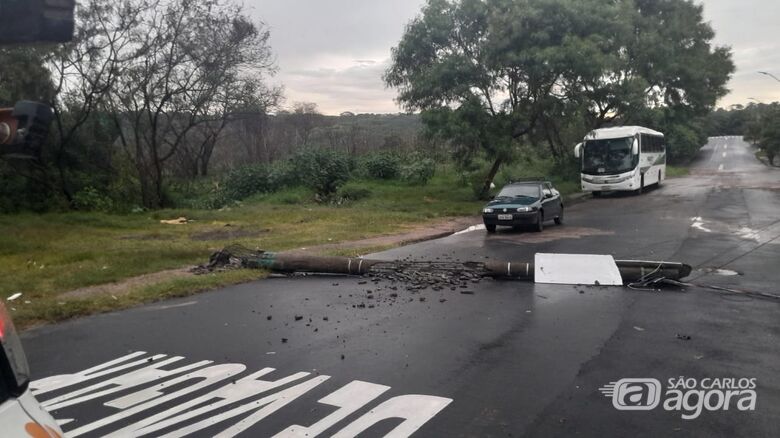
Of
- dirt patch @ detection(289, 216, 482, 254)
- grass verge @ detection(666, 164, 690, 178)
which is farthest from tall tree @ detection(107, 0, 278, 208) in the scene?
grass verge @ detection(666, 164, 690, 178)

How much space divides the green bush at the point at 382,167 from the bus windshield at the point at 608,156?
32.8 feet

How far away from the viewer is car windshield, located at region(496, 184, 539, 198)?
18.9 meters

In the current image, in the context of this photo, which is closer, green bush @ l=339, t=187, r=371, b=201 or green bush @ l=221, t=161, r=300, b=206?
green bush @ l=339, t=187, r=371, b=201

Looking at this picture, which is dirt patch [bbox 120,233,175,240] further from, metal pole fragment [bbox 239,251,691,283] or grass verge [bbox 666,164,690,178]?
grass verge [bbox 666,164,690,178]

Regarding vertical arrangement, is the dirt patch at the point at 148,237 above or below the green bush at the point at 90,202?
below

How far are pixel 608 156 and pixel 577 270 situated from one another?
2234 cm

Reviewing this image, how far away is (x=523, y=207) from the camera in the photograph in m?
17.9

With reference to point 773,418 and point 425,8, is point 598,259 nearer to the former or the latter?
point 773,418

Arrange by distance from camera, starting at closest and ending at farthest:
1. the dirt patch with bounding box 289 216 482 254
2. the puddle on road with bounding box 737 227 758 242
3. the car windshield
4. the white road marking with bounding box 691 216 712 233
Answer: the puddle on road with bounding box 737 227 758 242 < the dirt patch with bounding box 289 216 482 254 < the white road marking with bounding box 691 216 712 233 < the car windshield

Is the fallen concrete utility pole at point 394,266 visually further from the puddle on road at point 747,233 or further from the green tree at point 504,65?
the green tree at point 504,65

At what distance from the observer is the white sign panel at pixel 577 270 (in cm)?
1004

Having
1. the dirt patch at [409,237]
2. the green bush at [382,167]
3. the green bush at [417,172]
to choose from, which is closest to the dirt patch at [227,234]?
the dirt patch at [409,237]

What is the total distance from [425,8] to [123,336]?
22812mm

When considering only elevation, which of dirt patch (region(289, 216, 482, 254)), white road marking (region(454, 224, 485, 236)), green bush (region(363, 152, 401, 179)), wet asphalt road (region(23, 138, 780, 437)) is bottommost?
white road marking (region(454, 224, 485, 236))
